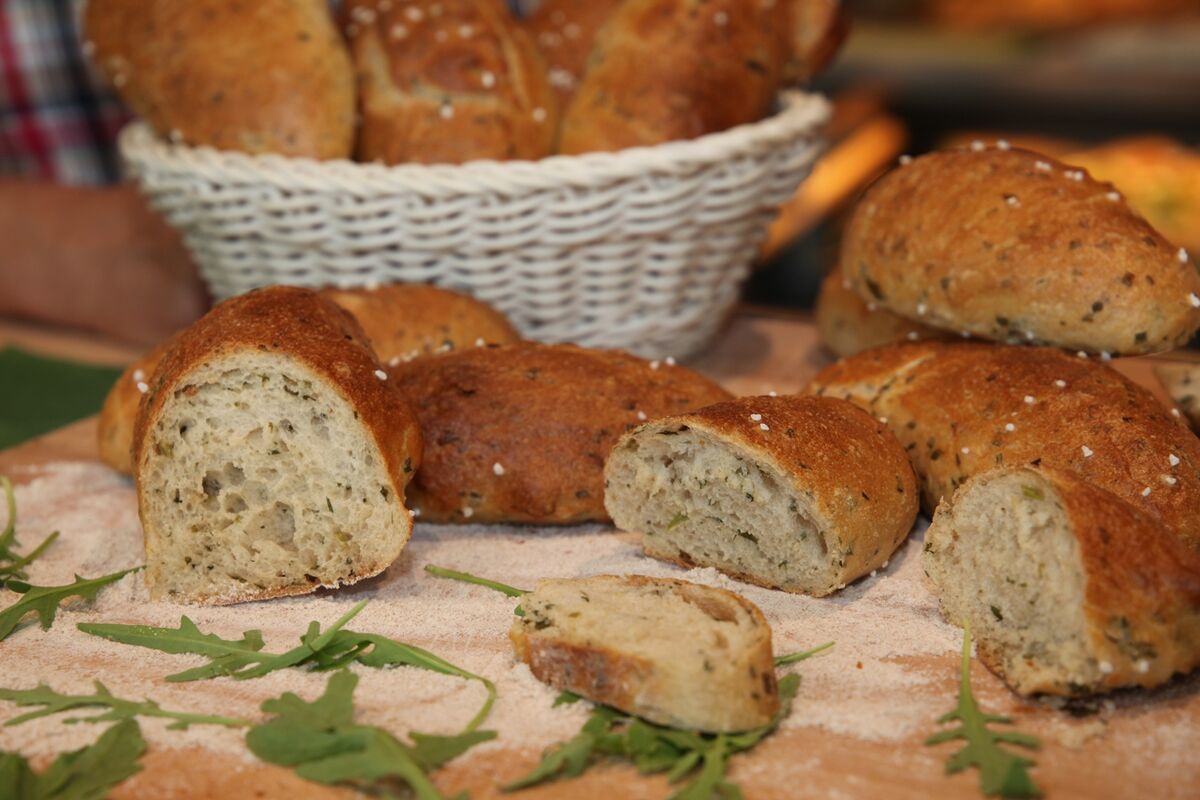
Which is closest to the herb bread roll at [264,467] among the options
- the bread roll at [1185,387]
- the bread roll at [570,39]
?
the bread roll at [570,39]

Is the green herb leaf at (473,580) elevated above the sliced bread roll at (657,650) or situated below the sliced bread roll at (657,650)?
below

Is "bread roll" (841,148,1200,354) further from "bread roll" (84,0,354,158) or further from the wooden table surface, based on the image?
"bread roll" (84,0,354,158)

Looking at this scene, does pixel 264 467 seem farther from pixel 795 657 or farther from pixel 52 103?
pixel 52 103

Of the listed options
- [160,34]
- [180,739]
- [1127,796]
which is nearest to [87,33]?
[160,34]

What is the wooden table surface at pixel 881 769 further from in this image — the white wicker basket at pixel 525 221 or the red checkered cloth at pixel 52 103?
the red checkered cloth at pixel 52 103

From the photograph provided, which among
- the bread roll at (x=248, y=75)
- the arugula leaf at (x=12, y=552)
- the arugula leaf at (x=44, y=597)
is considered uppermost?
the bread roll at (x=248, y=75)

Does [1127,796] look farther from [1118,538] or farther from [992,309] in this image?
[992,309]
